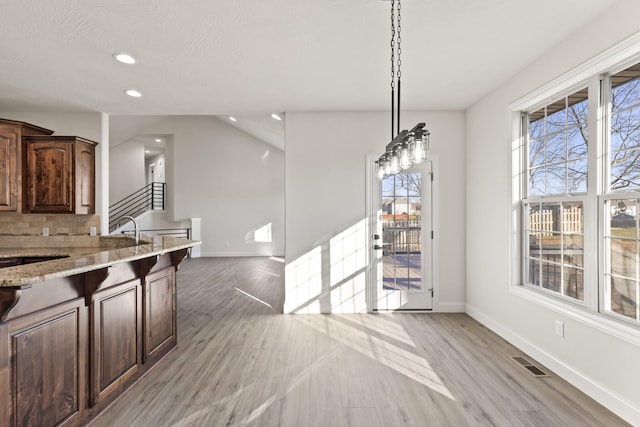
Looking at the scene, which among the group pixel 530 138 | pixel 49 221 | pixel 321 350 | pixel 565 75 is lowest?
pixel 321 350

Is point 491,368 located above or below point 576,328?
below

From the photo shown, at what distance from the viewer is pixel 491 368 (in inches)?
114

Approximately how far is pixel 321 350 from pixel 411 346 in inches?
36.8

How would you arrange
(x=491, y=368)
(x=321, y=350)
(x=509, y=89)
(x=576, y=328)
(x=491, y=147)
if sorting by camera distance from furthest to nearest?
(x=491, y=147), (x=509, y=89), (x=321, y=350), (x=491, y=368), (x=576, y=328)

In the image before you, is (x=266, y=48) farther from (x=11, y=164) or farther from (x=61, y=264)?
(x=11, y=164)

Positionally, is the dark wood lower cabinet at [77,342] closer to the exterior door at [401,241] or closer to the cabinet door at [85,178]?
the cabinet door at [85,178]

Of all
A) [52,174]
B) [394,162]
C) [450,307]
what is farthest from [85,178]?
[450,307]

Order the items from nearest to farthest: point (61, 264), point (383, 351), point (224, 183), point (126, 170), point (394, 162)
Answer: point (61, 264), point (394, 162), point (383, 351), point (224, 183), point (126, 170)

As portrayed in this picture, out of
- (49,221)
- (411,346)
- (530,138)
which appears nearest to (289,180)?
(411,346)

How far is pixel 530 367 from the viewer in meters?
2.90

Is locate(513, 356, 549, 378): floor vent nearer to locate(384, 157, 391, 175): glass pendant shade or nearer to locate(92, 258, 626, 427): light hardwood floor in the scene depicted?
locate(92, 258, 626, 427): light hardwood floor

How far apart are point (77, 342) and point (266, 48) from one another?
2601 mm

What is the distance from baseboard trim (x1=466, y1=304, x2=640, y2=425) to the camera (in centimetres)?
216

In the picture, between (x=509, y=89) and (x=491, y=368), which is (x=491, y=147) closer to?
(x=509, y=89)
